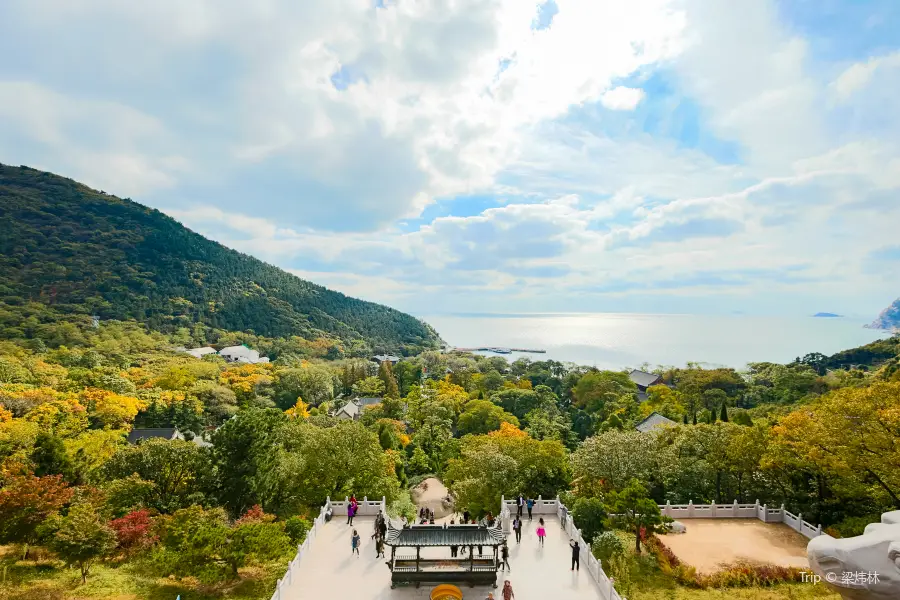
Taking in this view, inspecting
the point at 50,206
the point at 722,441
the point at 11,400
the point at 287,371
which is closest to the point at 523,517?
the point at 722,441

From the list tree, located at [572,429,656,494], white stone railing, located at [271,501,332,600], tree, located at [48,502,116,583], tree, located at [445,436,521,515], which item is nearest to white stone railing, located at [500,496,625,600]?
tree, located at [445,436,521,515]

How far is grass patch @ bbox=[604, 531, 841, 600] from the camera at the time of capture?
15.5 meters

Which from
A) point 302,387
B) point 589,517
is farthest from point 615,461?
point 302,387

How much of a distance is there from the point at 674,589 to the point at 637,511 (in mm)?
3153

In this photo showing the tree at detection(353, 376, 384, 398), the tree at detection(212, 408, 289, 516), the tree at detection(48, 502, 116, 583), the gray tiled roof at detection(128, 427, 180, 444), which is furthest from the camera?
the tree at detection(353, 376, 384, 398)

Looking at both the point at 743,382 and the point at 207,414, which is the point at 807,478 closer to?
the point at 743,382

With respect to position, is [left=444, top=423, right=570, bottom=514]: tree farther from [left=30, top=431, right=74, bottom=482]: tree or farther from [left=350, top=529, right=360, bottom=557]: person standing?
[left=30, top=431, right=74, bottom=482]: tree

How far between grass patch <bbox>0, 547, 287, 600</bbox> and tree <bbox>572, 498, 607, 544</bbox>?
12.3 meters

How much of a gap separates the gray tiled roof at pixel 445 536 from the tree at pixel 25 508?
13.4m

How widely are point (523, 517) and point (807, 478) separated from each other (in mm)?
15451

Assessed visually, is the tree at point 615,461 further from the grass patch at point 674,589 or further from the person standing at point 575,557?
the person standing at point 575,557

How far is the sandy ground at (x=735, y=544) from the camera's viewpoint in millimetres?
18000

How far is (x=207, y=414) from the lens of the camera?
51031 mm

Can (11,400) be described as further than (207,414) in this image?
No
